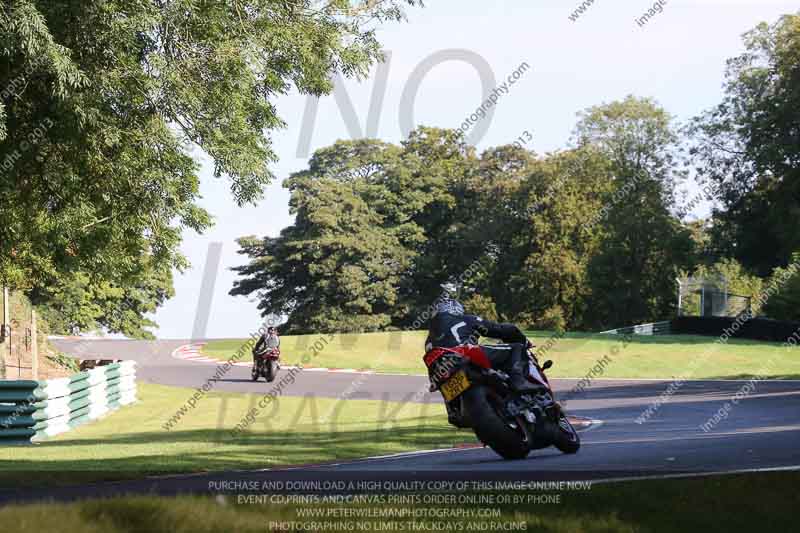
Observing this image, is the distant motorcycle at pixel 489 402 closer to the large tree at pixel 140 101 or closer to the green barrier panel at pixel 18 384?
the large tree at pixel 140 101

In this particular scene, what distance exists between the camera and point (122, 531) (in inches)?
227

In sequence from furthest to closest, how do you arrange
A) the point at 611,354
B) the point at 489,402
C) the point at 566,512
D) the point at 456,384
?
the point at 611,354
the point at 489,402
the point at 456,384
the point at 566,512

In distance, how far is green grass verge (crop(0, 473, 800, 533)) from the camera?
5922mm

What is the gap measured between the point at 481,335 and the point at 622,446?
3.09m

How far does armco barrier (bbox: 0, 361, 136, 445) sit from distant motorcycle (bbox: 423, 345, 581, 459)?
10.3 meters

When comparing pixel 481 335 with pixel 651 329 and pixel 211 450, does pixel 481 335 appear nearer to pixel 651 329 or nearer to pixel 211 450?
pixel 211 450

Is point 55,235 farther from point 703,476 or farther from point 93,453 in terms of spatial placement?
point 703,476

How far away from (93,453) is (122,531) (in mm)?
10729

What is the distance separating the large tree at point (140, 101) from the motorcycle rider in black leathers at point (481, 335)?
15.9 feet

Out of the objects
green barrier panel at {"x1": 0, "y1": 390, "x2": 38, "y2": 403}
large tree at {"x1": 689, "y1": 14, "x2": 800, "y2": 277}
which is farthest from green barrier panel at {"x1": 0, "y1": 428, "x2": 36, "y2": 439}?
large tree at {"x1": 689, "y1": 14, "x2": 800, "y2": 277}

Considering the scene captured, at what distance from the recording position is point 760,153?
191ft

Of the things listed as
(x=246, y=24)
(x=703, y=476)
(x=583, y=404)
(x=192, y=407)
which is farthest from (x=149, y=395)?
(x=703, y=476)

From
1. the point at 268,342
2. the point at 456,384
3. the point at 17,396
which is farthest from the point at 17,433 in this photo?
the point at 268,342

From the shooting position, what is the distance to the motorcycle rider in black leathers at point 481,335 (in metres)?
11.3
